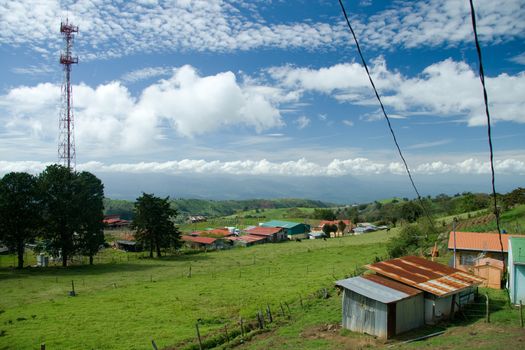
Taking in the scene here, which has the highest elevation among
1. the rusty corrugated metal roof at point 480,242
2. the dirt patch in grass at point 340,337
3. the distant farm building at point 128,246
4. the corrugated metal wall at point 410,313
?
the rusty corrugated metal roof at point 480,242

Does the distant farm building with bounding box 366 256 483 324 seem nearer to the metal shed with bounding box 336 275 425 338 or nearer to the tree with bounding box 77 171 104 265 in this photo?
the metal shed with bounding box 336 275 425 338

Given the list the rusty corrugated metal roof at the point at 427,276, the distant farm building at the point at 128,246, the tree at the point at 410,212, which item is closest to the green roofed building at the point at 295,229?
the tree at the point at 410,212

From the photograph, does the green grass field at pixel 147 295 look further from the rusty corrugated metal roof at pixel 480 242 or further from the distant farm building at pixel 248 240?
the distant farm building at pixel 248 240

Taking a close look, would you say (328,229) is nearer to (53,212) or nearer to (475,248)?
(475,248)

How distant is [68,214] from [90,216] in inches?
110

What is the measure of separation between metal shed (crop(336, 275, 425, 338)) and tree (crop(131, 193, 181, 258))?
4299cm

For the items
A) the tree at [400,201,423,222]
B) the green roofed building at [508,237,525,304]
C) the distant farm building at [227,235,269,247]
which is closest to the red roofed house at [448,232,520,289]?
the green roofed building at [508,237,525,304]

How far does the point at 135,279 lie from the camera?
40.6 meters

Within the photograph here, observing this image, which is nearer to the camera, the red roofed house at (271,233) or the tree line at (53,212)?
the tree line at (53,212)

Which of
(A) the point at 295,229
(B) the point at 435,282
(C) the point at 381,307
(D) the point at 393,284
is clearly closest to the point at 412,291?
(D) the point at 393,284

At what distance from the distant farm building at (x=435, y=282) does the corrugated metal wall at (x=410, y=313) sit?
39 cm

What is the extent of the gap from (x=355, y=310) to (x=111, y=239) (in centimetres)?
7323

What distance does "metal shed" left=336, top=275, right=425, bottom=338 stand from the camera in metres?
19.8

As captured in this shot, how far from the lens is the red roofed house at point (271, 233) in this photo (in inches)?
3275
